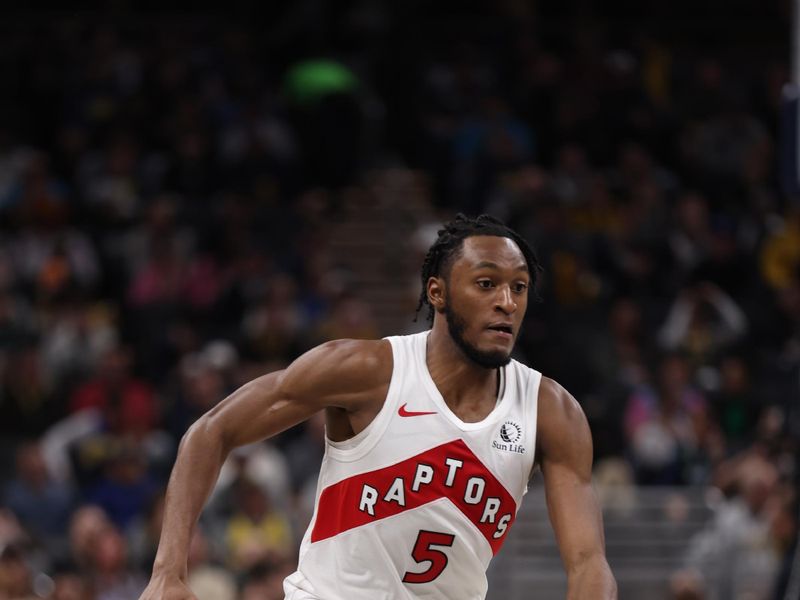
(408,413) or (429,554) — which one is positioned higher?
(408,413)

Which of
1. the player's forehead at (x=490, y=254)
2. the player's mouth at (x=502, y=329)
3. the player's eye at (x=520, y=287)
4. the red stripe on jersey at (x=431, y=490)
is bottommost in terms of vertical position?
the red stripe on jersey at (x=431, y=490)

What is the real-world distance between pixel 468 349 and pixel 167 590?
1396 millimetres

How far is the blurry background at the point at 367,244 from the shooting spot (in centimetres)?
1097

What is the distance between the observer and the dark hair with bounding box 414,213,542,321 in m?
5.66

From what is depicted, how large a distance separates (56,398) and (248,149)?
394 centimetres

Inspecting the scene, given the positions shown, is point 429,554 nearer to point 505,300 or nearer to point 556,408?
point 556,408

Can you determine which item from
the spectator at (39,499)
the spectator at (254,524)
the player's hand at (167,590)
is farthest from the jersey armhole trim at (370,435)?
the spectator at (39,499)

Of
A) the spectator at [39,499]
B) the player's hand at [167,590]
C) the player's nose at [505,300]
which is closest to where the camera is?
the player's hand at [167,590]

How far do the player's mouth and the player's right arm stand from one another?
0.44 metres

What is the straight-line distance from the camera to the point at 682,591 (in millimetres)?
9766

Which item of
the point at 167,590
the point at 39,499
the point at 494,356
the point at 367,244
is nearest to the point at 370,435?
the point at 494,356

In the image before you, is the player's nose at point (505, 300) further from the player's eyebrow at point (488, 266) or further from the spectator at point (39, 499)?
the spectator at point (39, 499)

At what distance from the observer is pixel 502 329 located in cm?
550

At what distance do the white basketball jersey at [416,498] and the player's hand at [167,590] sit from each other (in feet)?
2.05
